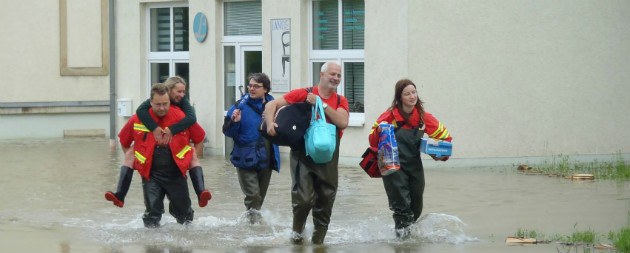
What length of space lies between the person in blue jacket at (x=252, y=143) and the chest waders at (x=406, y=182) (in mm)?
1826

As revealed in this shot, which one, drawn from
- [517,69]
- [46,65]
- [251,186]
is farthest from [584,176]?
[46,65]

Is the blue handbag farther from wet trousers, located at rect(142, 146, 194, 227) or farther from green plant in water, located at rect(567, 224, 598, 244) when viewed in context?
green plant in water, located at rect(567, 224, 598, 244)

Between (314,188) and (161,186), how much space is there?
1550 millimetres

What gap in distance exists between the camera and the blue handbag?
9.52m

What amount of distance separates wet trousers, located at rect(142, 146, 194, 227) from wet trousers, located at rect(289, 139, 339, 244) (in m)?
1.22

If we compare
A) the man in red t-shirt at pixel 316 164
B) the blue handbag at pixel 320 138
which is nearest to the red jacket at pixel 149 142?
the man in red t-shirt at pixel 316 164

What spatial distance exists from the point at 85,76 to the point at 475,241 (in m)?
19.6

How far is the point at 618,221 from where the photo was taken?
11.1 metres

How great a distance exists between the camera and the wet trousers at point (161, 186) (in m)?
10.4

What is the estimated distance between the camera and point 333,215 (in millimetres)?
12414

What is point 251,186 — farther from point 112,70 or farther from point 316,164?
point 112,70

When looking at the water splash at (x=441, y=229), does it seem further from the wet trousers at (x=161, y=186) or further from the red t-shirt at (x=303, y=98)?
the wet trousers at (x=161, y=186)

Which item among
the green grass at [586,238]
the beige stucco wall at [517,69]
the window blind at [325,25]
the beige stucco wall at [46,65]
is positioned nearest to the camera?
the green grass at [586,238]

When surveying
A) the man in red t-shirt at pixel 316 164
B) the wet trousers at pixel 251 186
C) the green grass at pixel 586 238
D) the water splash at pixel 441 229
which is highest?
the man in red t-shirt at pixel 316 164
